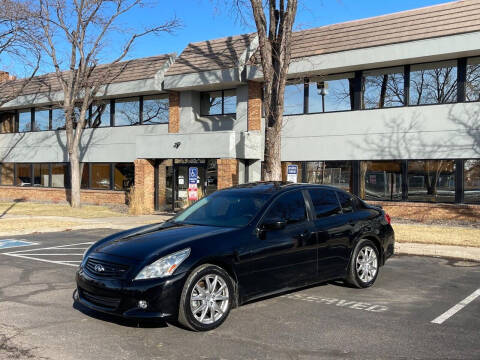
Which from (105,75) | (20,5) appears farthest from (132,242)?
(20,5)

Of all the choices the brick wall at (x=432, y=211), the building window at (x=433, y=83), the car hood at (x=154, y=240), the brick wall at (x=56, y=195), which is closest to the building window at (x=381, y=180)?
Answer: the brick wall at (x=432, y=211)

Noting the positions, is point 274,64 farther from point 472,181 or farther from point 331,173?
point 472,181

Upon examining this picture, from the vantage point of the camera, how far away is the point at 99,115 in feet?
85.1

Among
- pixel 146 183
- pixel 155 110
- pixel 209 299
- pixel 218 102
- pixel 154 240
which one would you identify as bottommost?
pixel 209 299

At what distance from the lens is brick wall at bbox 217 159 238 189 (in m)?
18.6

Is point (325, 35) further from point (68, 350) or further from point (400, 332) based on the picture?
point (68, 350)

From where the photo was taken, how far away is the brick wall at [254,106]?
20141 mm

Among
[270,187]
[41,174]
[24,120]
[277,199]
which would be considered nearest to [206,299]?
[277,199]

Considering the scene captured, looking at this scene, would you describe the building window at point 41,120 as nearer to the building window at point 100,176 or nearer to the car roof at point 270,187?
the building window at point 100,176

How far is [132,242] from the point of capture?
5.80m

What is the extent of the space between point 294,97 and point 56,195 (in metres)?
15.0

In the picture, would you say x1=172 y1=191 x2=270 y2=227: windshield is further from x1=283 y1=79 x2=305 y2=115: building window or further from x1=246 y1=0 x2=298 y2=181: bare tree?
x1=283 y1=79 x2=305 y2=115: building window

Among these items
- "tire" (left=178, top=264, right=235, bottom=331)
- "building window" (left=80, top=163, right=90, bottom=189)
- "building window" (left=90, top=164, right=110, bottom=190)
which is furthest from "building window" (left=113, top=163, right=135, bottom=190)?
"tire" (left=178, top=264, right=235, bottom=331)

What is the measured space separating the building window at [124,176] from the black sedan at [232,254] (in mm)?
17652
